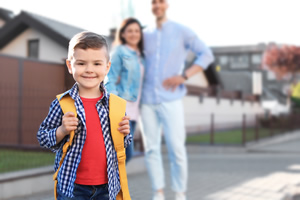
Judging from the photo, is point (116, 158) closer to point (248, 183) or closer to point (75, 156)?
point (75, 156)

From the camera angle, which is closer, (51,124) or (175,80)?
(51,124)

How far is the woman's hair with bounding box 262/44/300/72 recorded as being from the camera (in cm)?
5931

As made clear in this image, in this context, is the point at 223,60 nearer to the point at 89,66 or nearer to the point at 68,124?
the point at 89,66

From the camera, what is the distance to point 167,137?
460 centimetres

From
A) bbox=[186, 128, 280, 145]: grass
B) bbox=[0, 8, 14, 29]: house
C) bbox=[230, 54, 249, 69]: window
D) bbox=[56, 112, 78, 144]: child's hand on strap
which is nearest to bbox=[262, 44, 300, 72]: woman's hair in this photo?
bbox=[230, 54, 249, 69]: window

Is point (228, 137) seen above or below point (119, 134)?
below

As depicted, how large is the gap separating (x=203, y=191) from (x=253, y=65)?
6742 centimetres

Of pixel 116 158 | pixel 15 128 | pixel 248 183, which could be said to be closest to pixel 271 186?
pixel 248 183

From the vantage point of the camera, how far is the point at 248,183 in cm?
691

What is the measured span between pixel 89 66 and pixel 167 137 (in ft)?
8.09

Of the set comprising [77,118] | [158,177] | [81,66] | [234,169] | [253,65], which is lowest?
[234,169]

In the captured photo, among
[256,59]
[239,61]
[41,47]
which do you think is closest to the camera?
[41,47]

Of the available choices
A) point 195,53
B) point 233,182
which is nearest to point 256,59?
point 233,182

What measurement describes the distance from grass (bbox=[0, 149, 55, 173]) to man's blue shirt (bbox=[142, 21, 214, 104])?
204 centimetres
